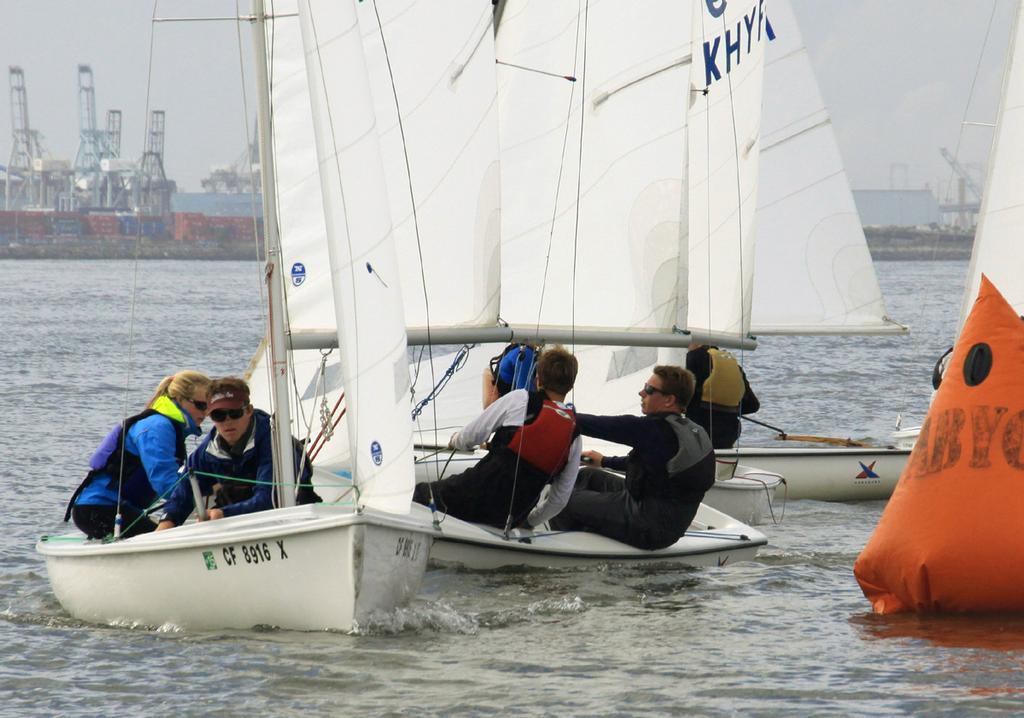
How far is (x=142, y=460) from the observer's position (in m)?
6.47

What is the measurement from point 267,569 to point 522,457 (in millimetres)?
1552

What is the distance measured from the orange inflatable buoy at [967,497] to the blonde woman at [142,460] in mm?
2824

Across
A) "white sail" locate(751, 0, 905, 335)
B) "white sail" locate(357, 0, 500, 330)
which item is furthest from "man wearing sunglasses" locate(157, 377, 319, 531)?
"white sail" locate(751, 0, 905, 335)

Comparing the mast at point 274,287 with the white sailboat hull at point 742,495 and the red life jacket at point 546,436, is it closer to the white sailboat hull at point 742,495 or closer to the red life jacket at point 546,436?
the red life jacket at point 546,436

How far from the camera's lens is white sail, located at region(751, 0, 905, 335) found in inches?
565

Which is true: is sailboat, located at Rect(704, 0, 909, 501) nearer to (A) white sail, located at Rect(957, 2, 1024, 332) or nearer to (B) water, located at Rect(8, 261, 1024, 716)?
(B) water, located at Rect(8, 261, 1024, 716)

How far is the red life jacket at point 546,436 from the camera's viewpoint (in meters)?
7.06

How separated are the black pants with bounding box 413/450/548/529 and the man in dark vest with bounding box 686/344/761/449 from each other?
2.74 metres

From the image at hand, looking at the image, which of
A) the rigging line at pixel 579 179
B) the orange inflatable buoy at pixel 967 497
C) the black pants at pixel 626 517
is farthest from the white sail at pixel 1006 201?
the rigging line at pixel 579 179

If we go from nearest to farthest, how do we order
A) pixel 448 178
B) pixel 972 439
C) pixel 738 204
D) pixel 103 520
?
pixel 972 439 → pixel 103 520 → pixel 448 178 → pixel 738 204

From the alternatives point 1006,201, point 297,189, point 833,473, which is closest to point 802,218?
point 833,473

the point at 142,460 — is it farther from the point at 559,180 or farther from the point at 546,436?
the point at 559,180

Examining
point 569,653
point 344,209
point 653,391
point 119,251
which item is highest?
point 119,251

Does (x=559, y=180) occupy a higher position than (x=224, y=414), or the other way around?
(x=559, y=180)
